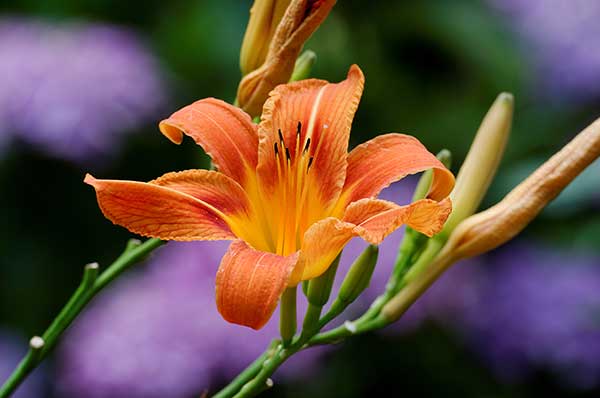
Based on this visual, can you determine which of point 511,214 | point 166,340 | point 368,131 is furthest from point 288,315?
point 368,131

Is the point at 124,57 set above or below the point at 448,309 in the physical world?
above

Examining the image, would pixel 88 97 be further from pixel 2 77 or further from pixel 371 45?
pixel 371 45

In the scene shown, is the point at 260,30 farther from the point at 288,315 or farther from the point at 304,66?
the point at 288,315

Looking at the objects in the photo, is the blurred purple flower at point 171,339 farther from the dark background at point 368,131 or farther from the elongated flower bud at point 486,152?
the elongated flower bud at point 486,152

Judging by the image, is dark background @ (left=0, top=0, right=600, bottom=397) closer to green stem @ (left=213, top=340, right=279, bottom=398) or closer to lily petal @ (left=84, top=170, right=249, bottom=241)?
green stem @ (left=213, top=340, right=279, bottom=398)

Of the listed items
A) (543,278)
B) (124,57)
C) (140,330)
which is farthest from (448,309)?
(124,57)
